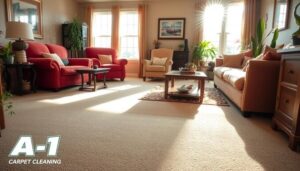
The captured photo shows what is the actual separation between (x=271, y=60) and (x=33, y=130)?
2.54 meters

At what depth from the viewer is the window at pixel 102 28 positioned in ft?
21.3

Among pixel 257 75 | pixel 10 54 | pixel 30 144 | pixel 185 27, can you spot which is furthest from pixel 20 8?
pixel 257 75

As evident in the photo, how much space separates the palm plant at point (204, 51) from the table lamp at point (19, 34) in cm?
417

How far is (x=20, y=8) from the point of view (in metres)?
4.12

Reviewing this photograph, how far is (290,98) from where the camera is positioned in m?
1.63

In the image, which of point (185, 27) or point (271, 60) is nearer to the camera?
point (271, 60)

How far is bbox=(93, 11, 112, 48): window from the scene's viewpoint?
6.48 meters

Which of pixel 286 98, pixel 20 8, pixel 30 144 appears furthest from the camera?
pixel 20 8

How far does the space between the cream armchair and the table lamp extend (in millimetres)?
2795

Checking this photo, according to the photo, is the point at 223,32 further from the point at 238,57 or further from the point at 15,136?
the point at 15,136

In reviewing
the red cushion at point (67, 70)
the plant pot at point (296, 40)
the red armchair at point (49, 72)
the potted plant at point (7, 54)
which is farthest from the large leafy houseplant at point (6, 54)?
the plant pot at point (296, 40)

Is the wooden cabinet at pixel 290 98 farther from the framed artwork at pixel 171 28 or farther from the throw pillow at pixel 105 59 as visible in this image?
the framed artwork at pixel 171 28

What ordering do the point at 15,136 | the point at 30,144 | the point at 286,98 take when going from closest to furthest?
the point at 30,144 → the point at 15,136 → the point at 286,98

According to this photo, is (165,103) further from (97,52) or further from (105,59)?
(97,52)
